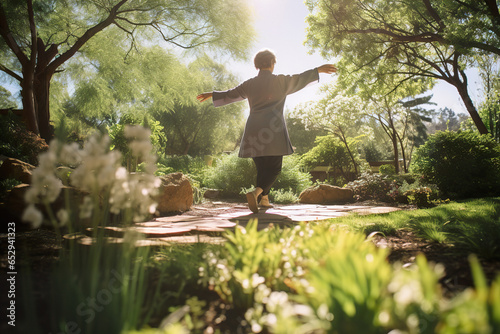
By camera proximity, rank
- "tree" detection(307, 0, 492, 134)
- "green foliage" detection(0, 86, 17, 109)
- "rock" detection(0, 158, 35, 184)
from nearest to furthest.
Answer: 1. "rock" detection(0, 158, 35, 184)
2. "tree" detection(307, 0, 492, 134)
3. "green foliage" detection(0, 86, 17, 109)

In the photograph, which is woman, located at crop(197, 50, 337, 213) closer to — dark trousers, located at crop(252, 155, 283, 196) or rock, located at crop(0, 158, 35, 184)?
dark trousers, located at crop(252, 155, 283, 196)

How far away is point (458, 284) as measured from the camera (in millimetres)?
1423

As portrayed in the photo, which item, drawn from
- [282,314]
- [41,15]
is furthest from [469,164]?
[41,15]

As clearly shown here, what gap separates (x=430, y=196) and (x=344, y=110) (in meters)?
9.21

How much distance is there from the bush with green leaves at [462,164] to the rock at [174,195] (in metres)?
5.12

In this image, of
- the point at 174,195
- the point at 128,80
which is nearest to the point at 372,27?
the point at 174,195

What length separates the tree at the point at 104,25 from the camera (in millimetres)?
8773

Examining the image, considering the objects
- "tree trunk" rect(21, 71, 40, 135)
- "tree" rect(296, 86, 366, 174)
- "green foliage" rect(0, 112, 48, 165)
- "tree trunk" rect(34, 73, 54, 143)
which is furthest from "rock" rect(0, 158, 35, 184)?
"tree" rect(296, 86, 366, 174)

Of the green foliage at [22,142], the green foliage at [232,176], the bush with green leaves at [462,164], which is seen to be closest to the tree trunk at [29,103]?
the green foliage at [22,142]

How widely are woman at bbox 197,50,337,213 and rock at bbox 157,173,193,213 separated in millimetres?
1259

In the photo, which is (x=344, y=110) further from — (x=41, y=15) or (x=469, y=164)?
(x=41, y=15)

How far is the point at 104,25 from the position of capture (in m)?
8.70

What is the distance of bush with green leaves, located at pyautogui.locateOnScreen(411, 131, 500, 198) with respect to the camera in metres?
6.18

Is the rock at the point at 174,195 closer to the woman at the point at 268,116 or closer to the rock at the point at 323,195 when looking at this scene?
the woman at the point at 268,116
